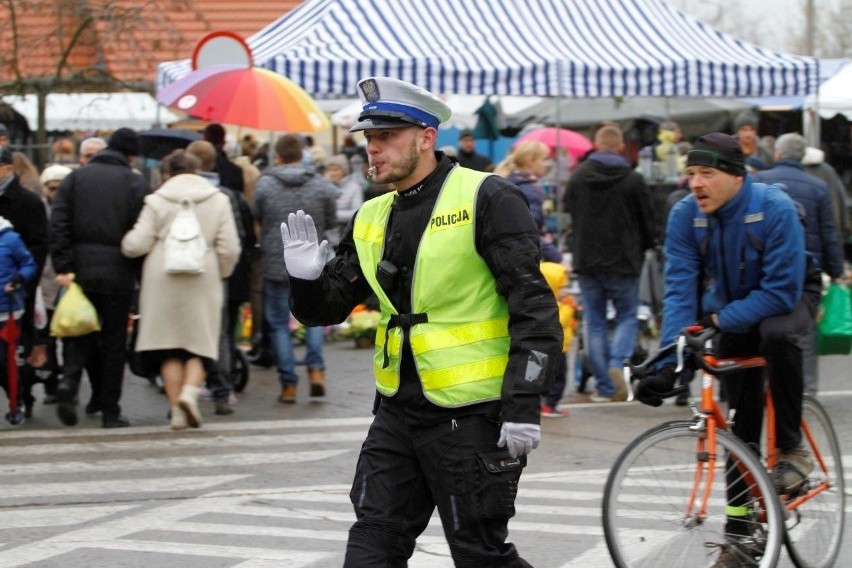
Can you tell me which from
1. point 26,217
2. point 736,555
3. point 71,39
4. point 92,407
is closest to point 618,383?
point 92,407

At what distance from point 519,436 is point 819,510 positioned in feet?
7.37

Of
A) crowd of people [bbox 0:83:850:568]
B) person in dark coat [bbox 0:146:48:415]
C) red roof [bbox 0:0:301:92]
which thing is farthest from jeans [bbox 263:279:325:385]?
red roof [bbox 0:0:301:92]

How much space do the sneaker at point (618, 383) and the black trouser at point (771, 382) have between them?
16.3 ft

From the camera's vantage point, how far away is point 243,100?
12562 mm

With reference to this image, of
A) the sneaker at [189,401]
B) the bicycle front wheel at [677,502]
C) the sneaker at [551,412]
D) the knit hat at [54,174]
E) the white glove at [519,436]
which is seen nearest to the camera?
the white glove at [519,436]

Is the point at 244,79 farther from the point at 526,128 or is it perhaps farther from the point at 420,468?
the point at 526,128

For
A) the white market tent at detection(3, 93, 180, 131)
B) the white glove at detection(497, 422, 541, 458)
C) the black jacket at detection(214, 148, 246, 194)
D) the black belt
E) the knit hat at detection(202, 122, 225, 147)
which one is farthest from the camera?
the white market tent at detection(3, 93, 180, 131)

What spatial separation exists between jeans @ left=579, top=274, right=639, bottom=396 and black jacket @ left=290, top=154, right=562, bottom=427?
6.48 m

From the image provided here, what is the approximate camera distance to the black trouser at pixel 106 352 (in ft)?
32.4

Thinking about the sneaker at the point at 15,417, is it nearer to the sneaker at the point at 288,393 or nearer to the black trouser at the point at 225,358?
the black trouser at the point at 225,358

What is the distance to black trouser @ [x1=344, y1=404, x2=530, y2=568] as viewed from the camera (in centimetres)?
428

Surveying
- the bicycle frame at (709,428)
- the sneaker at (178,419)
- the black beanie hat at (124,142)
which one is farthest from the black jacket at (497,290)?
the black beanie hat at (124,142)

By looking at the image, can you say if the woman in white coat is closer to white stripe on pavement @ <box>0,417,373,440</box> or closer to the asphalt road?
white stripe on pavement @ <box>0,417,373,440</box>

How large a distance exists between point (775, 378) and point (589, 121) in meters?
20.1
